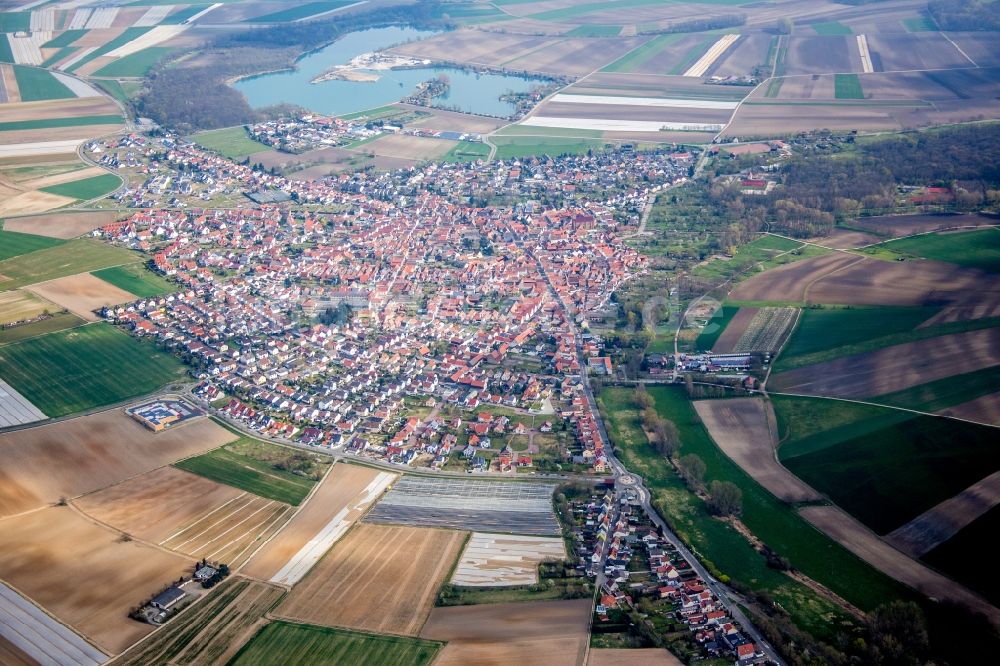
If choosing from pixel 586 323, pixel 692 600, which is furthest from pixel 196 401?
pixel 692 600

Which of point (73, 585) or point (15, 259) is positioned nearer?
point (73, 585)

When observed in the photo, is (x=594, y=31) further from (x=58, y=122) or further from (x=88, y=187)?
(x=88, y=187)

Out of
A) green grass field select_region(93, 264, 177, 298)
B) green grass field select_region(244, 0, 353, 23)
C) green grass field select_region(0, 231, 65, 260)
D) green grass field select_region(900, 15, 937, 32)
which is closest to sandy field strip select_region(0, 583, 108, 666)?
green grass field select_region(93, 264, 177, 298)

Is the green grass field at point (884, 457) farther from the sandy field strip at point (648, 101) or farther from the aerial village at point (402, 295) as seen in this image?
the sandy field strip at point (648, 101)

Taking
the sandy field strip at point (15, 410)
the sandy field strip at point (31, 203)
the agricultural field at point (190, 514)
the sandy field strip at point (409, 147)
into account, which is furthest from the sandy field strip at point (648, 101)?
the agricultural field at point (190, 514)

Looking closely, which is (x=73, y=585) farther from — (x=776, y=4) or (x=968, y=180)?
(x=776, y=4)

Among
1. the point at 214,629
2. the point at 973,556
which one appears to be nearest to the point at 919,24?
the point at 973,556

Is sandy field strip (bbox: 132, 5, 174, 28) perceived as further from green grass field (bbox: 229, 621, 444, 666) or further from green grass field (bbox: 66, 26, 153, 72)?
green grass field (bbox: 229, 621, 444, 666)
